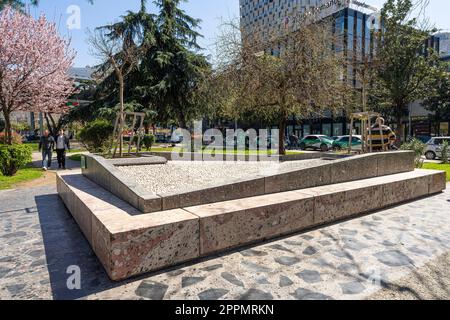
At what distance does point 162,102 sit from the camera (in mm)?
20156

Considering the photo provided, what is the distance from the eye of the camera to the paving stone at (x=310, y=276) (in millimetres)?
Answer: 3152

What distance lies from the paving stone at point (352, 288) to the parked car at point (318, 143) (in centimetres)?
2492

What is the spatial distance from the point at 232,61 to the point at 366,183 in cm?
816

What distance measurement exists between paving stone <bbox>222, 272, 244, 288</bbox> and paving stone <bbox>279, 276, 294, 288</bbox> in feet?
1.38

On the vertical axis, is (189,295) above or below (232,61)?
below

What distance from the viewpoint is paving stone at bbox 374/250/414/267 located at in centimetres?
358

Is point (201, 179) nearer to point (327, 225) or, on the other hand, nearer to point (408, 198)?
point (327, 225)

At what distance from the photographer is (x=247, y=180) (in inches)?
188

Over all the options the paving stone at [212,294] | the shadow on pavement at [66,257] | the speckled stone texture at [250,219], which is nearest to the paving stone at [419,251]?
the speckled stone texture at [250,219]

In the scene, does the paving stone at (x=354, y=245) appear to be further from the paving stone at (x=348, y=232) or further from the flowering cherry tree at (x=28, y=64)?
the flowering cherry tree at (x=28, y=64)

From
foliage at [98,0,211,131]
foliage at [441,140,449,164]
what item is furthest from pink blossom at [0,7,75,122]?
foliage at [441,140,449,164]

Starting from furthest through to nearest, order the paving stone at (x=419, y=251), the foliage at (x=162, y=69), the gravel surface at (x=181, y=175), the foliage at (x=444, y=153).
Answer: the foliage at (x=162, y=69) → the foliage at (x=444, y=153) → the gravel surface at (x=181, y=175) → the paving stone at (x=419, y=251)
